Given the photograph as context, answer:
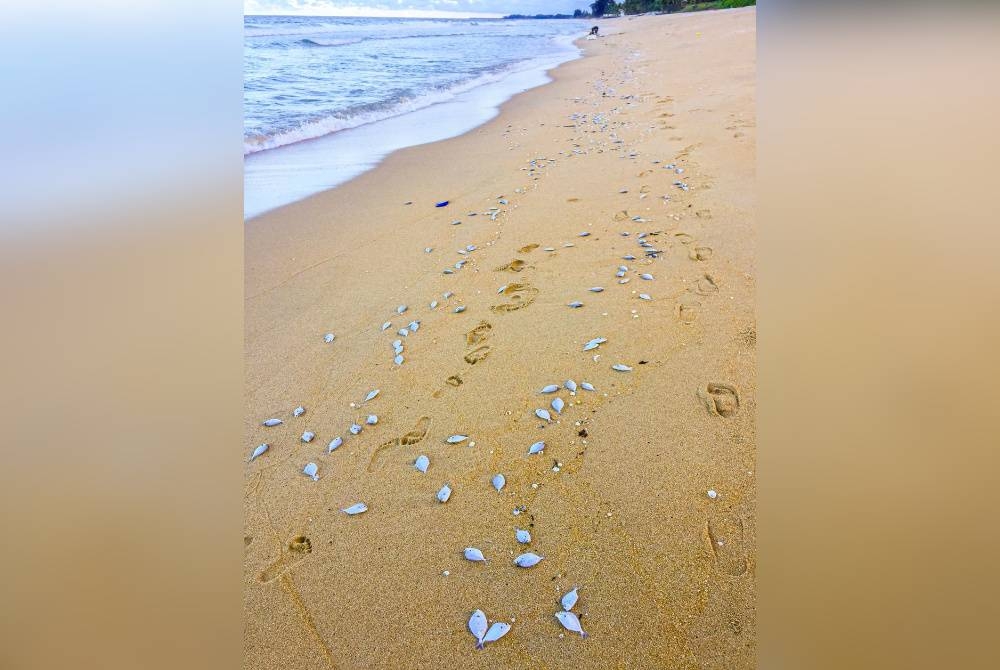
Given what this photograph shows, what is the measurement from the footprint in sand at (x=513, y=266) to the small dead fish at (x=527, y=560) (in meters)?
1.60

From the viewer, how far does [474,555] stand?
1.32 metres

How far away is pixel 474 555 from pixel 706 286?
1.51m

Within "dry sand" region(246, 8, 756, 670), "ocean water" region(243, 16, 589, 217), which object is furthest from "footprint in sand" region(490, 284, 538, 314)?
"ocean water" region(243, 16, 589, 217)

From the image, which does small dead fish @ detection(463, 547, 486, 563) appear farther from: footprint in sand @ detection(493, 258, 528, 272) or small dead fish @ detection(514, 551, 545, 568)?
footprint in sand @ detection(493, 258, 528, 272)

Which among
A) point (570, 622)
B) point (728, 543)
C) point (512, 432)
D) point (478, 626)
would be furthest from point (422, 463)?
point (728, 543)

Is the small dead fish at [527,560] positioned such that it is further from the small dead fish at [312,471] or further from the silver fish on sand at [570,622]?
the small dead fish at [312,471]

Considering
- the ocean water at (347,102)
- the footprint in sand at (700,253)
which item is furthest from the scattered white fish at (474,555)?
the ocean water at (347,102)

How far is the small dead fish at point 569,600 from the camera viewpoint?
1.16 meters

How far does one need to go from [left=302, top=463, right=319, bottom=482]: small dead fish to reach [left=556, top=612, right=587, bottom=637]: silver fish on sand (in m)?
0.85

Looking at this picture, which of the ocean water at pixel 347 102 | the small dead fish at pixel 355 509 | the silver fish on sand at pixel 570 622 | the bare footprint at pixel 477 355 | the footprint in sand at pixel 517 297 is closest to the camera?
the silver fish on sand at pixel 570 622

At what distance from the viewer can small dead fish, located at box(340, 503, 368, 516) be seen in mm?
1494

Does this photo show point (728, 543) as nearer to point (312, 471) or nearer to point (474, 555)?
point (474, 555)

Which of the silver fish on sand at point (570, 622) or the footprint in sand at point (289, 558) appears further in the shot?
the footprint in sand at point (289, 558)
